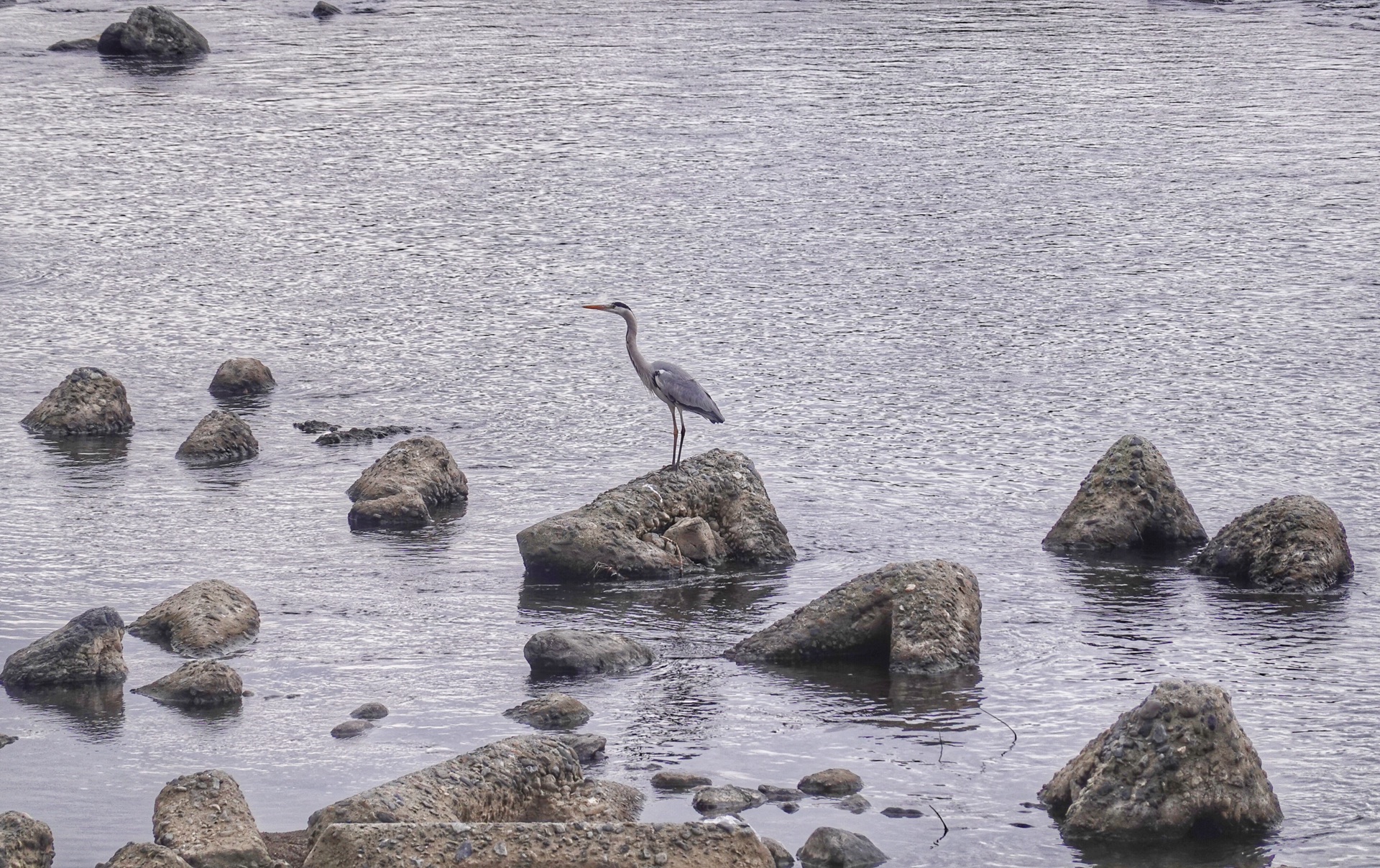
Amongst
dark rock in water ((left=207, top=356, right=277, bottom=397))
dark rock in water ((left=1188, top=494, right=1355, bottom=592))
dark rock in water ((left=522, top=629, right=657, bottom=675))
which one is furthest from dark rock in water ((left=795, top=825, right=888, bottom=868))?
dark rock in water ((left=207, top=356, right=277, bottom=397))

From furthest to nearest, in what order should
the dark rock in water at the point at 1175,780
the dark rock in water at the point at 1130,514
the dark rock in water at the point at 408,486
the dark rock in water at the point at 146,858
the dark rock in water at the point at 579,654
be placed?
the dark rock in water at the point at 408,486
the dark rock in water at the point at 1130,514
the dark rock in water at the point at 579,654
the dark rock in water at the point at 1175,780
the dark rock in water at the point at 146,858

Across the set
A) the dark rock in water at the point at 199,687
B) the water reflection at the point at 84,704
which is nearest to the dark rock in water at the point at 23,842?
the water reflection at the point at 84,704

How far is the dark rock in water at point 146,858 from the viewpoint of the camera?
39.4ft

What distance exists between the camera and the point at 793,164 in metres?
43.8

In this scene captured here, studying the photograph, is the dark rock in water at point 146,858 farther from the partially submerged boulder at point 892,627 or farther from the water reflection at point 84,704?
the partially submerged boulder at point 892,627

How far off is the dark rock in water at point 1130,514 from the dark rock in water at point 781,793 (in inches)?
301

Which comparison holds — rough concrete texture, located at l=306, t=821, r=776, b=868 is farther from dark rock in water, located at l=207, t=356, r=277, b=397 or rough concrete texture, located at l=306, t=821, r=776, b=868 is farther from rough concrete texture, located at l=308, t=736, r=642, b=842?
dark rock in water, located at l=207, t=356, r=277, b=397

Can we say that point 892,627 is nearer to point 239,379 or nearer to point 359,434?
point 359,434

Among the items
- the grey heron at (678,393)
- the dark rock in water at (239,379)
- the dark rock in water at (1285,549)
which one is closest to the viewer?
the dark rock in water at (1285,549)

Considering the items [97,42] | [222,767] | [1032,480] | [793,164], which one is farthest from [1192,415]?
[97,42]

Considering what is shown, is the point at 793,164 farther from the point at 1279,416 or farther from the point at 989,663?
the point at 989,663

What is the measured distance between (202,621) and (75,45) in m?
52.4

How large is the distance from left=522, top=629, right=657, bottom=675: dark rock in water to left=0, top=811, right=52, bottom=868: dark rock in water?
202 inches

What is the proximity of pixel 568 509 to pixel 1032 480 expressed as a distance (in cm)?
585
